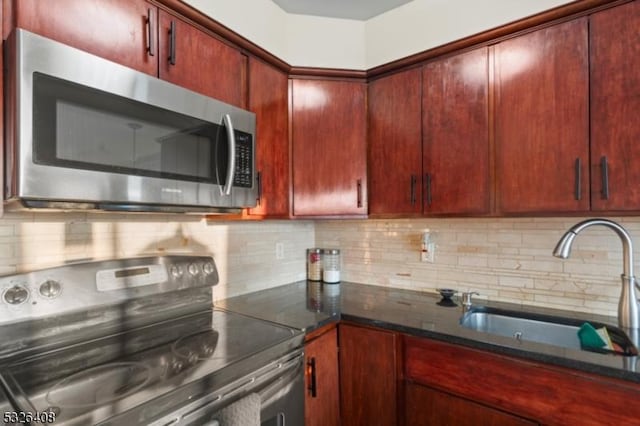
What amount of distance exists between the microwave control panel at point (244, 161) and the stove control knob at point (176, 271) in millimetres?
457

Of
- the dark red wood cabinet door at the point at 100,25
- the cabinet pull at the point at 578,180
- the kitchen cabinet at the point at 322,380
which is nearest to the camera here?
the dark red wood cabinet door at the point at 100,25

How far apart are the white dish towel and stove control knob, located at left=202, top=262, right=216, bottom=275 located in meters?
0.66

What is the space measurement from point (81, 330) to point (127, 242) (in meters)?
0.37

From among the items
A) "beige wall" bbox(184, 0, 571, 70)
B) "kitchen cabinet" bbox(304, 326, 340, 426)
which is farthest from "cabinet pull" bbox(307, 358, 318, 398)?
"beige wall" bbox(184, 0, 571, 70)

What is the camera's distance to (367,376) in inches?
57.8

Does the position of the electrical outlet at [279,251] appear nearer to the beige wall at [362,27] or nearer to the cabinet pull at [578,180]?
the beige wall at [362,27]

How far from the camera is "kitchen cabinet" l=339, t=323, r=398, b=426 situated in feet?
4.63

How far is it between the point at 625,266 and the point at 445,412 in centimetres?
91

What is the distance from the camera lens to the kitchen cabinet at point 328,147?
1.80m

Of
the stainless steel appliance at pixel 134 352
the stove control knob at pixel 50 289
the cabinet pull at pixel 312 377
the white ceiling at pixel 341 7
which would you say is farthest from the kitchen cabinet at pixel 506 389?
the white ceiling at pixel 341 7

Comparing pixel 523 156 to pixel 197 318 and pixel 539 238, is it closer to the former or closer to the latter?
pixel 539 238

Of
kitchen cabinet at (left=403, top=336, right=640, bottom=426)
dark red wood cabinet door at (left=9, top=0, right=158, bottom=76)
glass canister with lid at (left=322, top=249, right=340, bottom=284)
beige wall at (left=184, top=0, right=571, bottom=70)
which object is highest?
beige wall at (left=184, top=0, right=571, bottom=70)

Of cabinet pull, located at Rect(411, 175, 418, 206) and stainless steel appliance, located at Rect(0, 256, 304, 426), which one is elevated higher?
cabinet pull, located at Rect(411, 175, 418, 206)

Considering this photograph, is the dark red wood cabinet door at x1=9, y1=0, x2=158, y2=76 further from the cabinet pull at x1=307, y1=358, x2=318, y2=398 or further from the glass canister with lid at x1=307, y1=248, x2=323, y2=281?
the glass canister with lid at x1=307, y1=248, x2=323, y2=281
